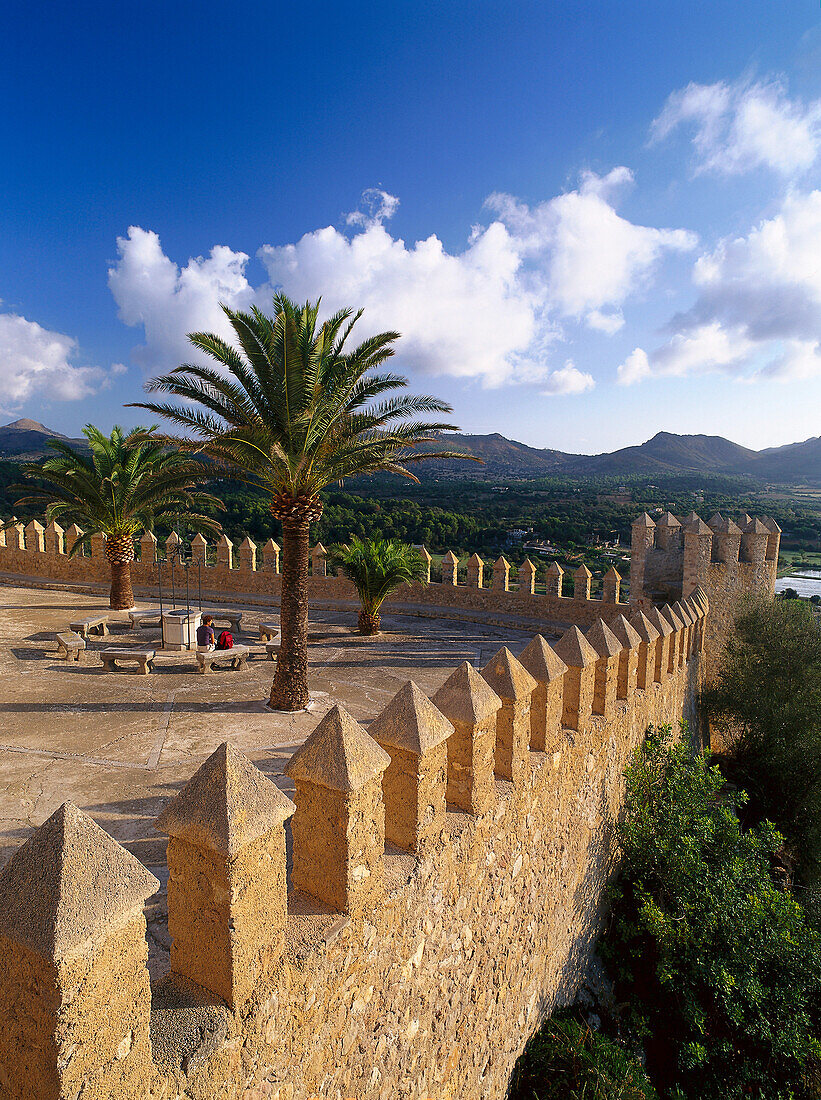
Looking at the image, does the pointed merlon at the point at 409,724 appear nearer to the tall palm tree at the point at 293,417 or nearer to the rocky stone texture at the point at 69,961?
the rocky stone texture at the point at 69,961

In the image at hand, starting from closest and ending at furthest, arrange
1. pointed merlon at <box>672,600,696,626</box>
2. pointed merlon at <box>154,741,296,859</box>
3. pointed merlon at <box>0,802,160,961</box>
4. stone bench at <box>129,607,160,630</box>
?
pointed merlon at <box>0,802,160,961</box>
pointed merlon at <box>154,741,296,859</box>
pointed merlon at <box>672,600,696,626</box>
stone bench at <box>129,607,160,630</box>

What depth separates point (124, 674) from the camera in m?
8.34

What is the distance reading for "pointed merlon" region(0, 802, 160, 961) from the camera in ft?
4.47

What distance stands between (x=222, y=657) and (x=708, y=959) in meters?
6.73

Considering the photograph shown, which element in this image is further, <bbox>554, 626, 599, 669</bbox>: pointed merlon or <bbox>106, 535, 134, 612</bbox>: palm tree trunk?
<bbox>106, 535, 134, 612</bbox>: palm tree trunk

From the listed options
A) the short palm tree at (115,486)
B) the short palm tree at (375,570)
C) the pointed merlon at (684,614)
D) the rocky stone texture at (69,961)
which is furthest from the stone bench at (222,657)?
the rocky stone texture at (69,961)

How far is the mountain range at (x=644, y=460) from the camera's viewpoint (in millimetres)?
84812

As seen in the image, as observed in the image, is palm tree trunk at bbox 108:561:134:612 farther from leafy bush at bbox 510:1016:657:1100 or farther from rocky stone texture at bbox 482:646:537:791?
leafy bush at bbox 510:1016:657:1100

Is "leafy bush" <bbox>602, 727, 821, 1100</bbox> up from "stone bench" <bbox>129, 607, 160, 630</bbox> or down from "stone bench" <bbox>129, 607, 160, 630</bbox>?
down

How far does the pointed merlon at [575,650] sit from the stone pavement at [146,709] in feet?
8.02

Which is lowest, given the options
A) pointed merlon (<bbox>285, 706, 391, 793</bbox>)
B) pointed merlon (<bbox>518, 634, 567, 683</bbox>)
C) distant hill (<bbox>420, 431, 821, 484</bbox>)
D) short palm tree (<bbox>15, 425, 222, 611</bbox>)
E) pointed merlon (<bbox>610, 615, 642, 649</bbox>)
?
pointed merlon (<bbox>610, 615, 642, 649</bbox>)

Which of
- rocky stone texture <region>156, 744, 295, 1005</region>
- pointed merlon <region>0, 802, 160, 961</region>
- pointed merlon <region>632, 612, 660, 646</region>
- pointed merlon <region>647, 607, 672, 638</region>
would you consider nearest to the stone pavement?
rocky stone texture <region>156, 744, 295, 1005</region>

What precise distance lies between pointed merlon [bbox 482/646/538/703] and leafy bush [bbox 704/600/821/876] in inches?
350

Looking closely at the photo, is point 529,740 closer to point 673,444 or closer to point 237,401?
point 237,401
